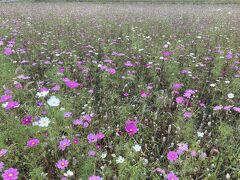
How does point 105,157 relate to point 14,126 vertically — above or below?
below

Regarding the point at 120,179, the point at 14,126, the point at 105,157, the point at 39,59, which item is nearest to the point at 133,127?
the point at 105,157

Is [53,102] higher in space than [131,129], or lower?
higher

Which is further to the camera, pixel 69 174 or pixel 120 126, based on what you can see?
pixel 120 126

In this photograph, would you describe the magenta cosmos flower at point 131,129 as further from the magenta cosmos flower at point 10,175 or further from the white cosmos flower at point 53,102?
the magenta cosmos flower at point 10,175

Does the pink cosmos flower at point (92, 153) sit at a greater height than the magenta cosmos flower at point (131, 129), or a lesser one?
lesser

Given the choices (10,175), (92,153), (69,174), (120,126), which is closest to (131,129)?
(120,126)

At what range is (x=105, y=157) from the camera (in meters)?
2.54

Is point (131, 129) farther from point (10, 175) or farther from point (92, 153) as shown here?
point (10, 175)

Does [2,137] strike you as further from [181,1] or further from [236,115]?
[181,1]

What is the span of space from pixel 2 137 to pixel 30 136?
0.28 meters

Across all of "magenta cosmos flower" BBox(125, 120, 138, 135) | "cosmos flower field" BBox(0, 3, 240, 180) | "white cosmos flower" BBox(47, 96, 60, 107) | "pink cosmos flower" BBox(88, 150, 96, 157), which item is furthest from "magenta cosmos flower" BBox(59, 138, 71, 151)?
"magenta cosmos flower" BBox(125, 120, 138, 135)

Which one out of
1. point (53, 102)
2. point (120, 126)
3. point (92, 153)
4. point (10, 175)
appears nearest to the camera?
point (10, 175)

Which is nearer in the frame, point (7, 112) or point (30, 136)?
point (30, 136)

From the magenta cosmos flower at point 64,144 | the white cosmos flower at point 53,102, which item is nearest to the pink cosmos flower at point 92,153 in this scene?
the magenta cosmos flower at point 64,144
